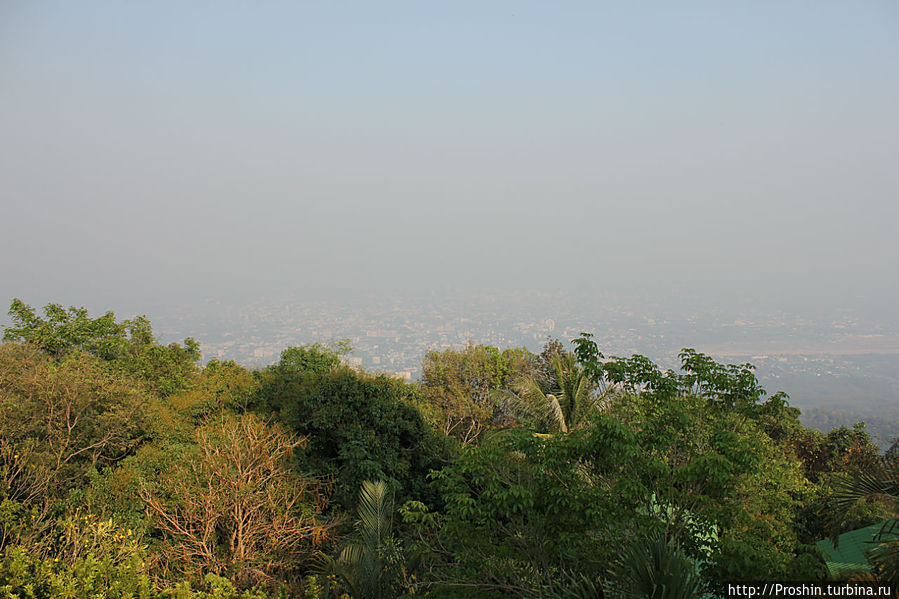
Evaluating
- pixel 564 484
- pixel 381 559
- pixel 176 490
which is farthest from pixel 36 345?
pixel 564 484

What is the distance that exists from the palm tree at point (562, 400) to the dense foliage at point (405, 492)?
2.9 inches

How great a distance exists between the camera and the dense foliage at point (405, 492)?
307 inches

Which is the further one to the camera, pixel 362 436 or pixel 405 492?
pixel 405 492

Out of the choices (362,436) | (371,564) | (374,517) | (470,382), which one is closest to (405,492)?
(362,436)

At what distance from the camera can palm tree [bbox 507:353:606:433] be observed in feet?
57.6

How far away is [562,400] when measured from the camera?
18.2 meters

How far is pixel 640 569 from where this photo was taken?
5.89 m

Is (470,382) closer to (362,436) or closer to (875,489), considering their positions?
(362,436)

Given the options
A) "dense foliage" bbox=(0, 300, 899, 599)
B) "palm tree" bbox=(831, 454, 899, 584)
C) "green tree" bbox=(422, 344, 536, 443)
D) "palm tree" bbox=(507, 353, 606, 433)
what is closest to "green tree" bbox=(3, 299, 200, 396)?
"dense foliage" bbox=(0, 300, 899, 599)

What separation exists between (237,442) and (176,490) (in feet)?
5.23

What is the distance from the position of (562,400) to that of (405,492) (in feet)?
19.4

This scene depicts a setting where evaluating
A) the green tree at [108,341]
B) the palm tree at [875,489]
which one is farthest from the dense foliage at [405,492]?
the green tree at [108,341]

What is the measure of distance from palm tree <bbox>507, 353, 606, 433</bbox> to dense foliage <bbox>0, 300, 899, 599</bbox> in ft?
0.24

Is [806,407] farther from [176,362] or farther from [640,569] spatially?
[640,569]
